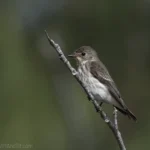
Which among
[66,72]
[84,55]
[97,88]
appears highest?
[84,55]

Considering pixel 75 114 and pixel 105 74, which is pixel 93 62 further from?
pixel 75 114

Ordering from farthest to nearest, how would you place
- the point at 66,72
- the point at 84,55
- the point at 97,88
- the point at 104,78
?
1. the point at 66,72
2. the point at 84,55
3. the point at 104,78
4. the point at 97,88

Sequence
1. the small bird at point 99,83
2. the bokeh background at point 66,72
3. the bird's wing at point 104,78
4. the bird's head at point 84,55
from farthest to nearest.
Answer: the bokeh background at point 66,72 < the bird's head at point 84,55 < the bird's wing at point 104,78 < the small bird at point 99,83

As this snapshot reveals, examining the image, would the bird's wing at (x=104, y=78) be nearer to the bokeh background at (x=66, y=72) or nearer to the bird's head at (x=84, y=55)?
the bird's head at (x=84, y=55)

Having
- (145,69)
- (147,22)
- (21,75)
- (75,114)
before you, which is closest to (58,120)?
(75,114)

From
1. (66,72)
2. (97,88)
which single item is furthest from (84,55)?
(66,72)

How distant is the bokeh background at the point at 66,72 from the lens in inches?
379

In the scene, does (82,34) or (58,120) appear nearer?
(58,120)

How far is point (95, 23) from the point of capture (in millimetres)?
14422

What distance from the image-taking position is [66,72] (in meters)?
11.9

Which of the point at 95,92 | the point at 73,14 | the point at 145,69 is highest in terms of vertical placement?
the point at 95,92

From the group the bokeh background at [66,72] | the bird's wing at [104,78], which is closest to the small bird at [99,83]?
the bird's wing at [104,78]

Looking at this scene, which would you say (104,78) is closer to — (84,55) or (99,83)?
(99,83)

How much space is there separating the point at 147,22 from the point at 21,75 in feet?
15.9
